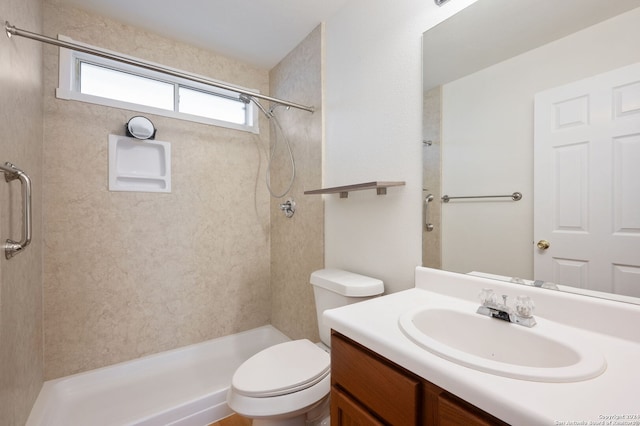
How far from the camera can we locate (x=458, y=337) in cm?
88

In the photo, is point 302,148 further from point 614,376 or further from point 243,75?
point 614,376

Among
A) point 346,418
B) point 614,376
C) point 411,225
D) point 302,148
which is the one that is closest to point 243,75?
point 302,148

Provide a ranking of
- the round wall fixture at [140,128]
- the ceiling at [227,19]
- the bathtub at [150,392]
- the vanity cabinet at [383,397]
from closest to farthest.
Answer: the vanity cabinet at [383,397], the bathtub at [150,392], the ceiling at [227,19], the round wall fixture at [140,128]

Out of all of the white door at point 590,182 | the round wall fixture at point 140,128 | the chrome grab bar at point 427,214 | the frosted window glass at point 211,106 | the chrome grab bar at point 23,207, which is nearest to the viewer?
the white door at point 590,182

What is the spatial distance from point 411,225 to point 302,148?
3.51 feet

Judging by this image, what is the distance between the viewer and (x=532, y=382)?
1.69 feet

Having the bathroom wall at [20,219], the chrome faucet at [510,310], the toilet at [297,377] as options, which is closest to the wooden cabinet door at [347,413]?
the toilet at [297,377]

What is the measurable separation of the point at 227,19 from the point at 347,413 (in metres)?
2.18

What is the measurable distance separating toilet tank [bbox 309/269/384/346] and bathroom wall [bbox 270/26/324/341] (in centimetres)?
33

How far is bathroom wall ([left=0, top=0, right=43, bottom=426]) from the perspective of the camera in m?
1.04

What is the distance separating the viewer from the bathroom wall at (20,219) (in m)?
1.04

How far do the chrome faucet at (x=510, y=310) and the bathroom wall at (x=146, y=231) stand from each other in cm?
185

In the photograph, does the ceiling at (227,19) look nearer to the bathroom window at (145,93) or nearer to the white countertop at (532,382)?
the bathroom window at (145,93)

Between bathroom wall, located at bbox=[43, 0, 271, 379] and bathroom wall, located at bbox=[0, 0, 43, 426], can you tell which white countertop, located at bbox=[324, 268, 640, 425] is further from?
bathroom wall, located at bbox=[43, 0, 271, 379]
